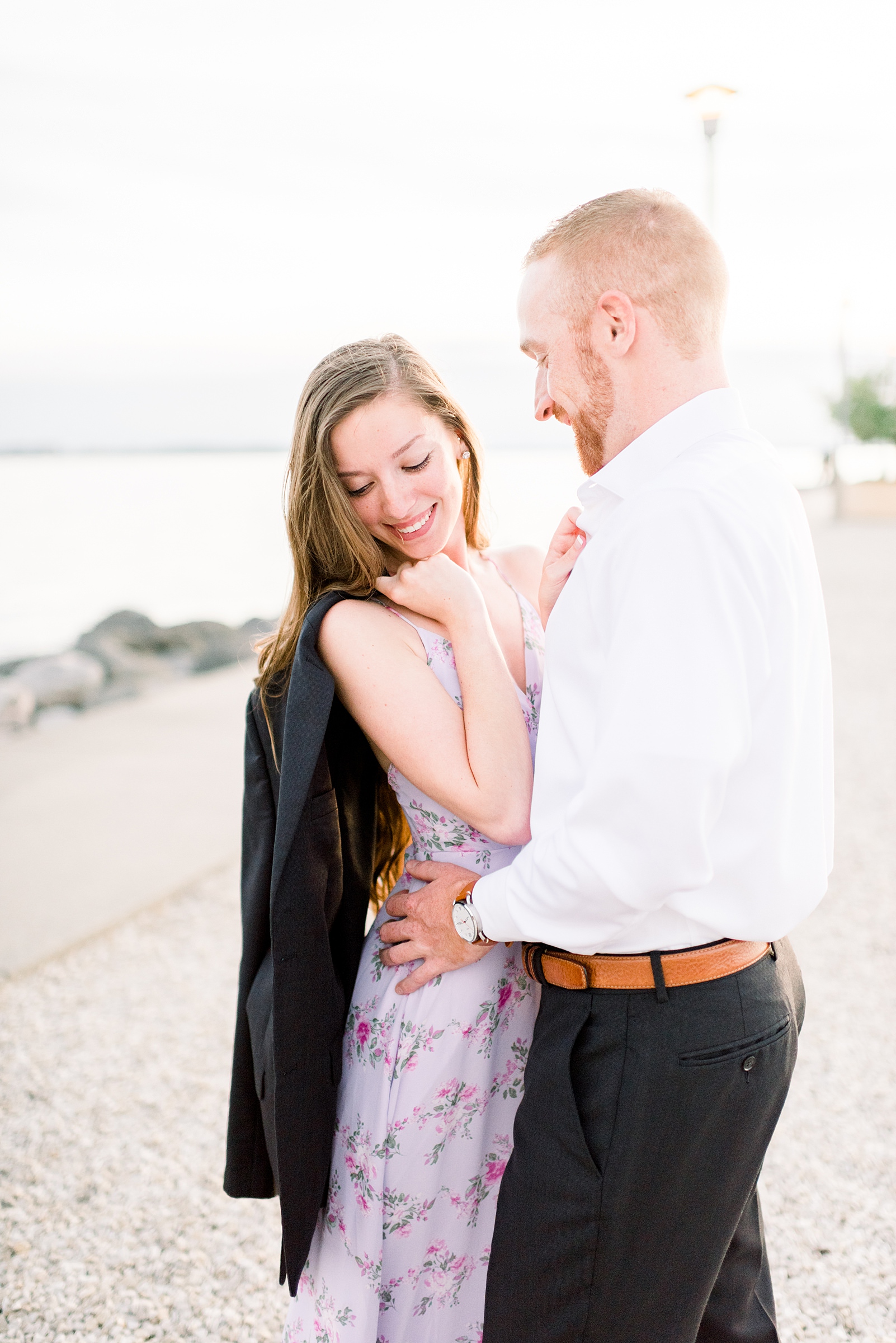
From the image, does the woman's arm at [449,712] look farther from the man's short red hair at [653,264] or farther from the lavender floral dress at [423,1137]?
the man's short red hair at [653,264]

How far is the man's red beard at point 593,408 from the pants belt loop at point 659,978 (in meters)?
0.83

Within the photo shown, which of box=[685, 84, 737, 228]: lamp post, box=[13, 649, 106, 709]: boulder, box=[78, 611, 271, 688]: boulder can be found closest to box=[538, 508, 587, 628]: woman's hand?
box=[685, 84, 737, 228]: lamp post

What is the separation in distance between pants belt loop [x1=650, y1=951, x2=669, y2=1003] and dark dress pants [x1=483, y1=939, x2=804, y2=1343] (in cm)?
1

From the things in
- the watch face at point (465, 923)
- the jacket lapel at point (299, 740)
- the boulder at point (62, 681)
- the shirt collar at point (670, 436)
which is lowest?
the boulder at point (62, 681)

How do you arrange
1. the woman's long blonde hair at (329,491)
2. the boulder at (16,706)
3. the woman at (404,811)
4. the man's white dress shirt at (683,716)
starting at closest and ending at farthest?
the man's white dress shirt at (683,716), the woman at (404,811), the woman's long blonde hair at (329,491), the boulder at (16,706)

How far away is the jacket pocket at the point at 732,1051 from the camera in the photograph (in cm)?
150

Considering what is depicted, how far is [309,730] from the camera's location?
1.76 metres

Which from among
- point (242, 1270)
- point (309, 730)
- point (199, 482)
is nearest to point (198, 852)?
point (242, 1270)

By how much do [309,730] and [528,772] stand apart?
0.43 metres

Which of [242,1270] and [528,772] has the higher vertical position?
[528,772]

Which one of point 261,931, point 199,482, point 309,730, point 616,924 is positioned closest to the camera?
point 616,924

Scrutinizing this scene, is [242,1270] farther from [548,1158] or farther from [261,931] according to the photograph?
[548,1158]

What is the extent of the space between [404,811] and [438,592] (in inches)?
18.9

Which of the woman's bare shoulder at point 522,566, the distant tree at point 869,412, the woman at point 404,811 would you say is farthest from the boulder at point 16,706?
the distant tree at point 869,412
